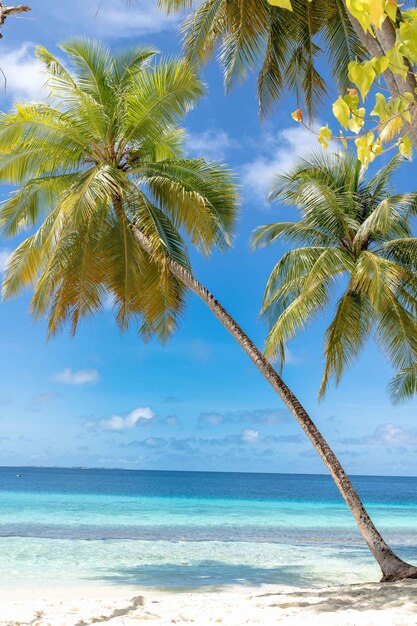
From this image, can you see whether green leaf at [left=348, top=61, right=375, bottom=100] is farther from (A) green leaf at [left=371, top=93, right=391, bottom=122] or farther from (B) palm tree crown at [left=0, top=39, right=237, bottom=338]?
(B) palm tree crown at [left=0, top=39, right=237, bottom=338]

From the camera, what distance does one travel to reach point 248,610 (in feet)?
23.1

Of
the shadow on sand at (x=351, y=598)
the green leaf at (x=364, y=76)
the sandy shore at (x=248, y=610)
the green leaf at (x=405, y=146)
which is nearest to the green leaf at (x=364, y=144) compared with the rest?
the green leaf at (x=405, y=146)

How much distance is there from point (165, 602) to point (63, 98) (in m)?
7.65

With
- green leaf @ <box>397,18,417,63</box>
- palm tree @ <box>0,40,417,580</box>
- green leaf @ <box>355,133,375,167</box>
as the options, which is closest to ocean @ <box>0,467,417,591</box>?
palm tree @ <box>0,40,417,580</box>

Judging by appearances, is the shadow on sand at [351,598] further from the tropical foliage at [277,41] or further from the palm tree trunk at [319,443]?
the tropical foliage at [277,41]

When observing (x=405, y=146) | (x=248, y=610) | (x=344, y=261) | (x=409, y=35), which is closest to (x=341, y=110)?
(x=409, y=35)

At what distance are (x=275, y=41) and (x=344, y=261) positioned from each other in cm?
418

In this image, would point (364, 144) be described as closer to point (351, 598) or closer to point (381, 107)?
point (381, 107)

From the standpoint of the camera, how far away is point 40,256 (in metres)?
10.7

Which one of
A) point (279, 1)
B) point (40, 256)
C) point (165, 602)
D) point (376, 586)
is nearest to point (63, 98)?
point (40, 256)

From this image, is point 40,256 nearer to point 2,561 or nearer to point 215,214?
point 215,214

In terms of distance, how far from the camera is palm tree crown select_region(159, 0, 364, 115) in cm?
995

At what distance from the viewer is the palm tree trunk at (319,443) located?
8.60 meters

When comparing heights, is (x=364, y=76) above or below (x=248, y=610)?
above
